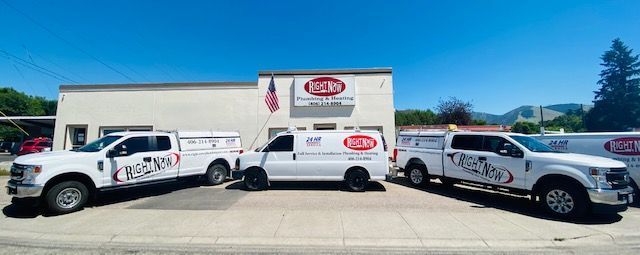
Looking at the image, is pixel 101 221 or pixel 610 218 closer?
pixel 101 221

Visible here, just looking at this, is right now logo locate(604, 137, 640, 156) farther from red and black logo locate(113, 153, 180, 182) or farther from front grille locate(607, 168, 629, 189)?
red and black logo locate(113, 153, 180, 182)

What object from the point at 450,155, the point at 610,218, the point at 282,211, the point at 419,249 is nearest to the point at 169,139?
the point at 282,211

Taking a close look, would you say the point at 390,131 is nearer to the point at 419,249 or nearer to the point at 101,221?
the point at 419,249

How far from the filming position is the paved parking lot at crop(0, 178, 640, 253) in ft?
14.9

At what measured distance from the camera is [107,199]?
7.79 metres

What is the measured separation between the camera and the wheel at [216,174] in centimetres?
991

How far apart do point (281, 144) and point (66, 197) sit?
5.63m

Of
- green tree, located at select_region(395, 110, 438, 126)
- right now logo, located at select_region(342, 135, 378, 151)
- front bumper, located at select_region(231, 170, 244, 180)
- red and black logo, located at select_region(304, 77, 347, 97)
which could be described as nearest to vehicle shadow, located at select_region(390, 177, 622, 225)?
right now logo, located at select_region(342, 135, 378, 151)

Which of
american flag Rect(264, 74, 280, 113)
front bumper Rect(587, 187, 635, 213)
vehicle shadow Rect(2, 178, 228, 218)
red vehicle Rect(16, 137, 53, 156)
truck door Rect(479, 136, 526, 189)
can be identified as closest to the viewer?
front bumper Rect(587, 187, 635, 213)

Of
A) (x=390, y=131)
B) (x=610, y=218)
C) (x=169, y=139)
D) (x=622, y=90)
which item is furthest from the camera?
(x=622, y=90)

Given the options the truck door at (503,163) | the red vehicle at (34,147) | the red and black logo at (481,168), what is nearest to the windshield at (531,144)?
the truck door at (503,163)

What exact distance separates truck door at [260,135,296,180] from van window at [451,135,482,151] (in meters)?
5.41

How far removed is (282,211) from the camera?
6.39 meters

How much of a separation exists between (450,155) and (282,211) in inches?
230
